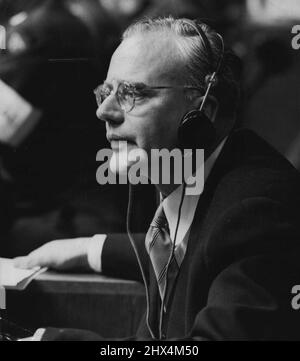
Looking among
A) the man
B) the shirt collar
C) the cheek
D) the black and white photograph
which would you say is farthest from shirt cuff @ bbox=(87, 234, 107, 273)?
the cheek

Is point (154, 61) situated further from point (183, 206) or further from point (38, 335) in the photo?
point (38, 335)

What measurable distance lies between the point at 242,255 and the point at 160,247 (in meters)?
0.29

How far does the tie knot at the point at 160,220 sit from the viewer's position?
122 centimetres

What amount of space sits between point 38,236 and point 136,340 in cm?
40

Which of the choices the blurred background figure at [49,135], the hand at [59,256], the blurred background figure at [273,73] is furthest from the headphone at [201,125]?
the hand at [59,256]

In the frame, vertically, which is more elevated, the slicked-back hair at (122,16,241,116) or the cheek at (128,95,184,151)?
the slicked-back hair at (122,16,241,116)

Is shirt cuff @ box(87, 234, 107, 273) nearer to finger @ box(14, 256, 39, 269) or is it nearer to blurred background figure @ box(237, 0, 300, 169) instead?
finger @ box(14, 256, 39, 269)

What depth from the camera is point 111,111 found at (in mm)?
1161

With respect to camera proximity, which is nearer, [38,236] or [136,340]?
[136,340]

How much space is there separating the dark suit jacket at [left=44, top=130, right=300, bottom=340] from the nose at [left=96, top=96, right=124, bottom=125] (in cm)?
21

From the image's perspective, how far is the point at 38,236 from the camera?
141cm

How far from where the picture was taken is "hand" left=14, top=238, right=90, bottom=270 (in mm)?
1359
